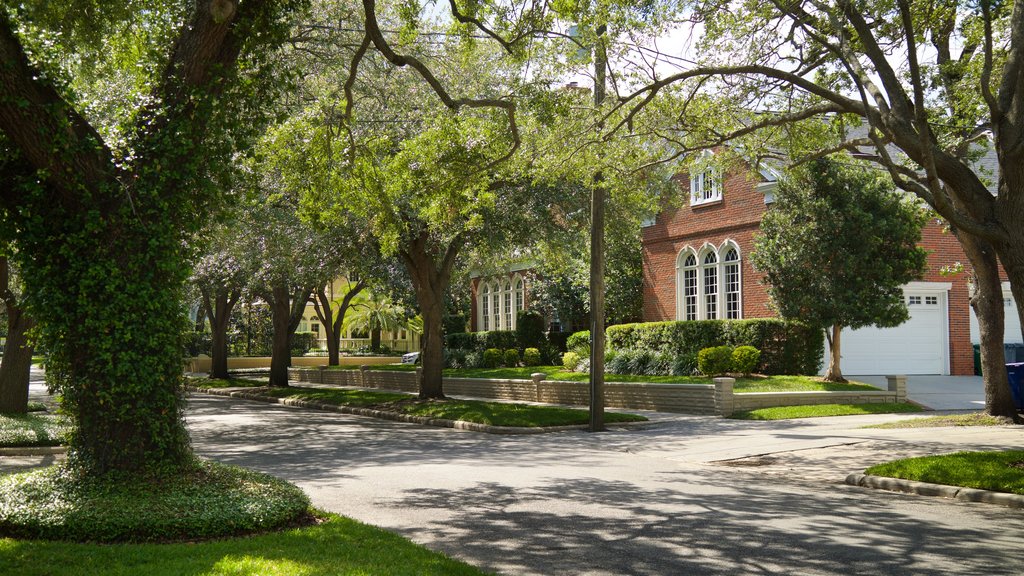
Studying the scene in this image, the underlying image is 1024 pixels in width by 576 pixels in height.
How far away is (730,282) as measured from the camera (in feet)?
99.1

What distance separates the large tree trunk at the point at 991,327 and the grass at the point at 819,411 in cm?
299

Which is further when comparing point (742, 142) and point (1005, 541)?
point (742, 142)

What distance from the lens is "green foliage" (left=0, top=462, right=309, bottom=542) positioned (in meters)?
6.84

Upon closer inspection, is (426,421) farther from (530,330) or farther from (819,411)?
(530,330)

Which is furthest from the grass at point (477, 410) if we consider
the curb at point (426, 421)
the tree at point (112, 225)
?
the tree at point (112, 225)

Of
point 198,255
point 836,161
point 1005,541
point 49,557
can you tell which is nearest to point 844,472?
point 1005,541

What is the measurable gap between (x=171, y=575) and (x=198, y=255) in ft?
13.0

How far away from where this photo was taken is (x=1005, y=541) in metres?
7.57

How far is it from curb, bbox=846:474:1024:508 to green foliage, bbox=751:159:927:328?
1220 centimetres

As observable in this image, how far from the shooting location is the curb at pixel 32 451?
1373 centimetres

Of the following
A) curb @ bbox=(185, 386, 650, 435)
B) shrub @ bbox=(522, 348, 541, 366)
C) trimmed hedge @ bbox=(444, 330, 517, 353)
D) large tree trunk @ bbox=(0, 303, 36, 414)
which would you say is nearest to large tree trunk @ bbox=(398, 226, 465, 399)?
curb @ bbox=(185, 386, 650, 435)

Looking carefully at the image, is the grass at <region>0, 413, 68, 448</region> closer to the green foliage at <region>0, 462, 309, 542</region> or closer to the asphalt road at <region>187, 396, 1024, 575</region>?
the asphalt road at <region>187, 396, 1024, 575</region>

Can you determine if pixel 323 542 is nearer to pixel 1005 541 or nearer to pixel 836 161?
pixel 1005 541

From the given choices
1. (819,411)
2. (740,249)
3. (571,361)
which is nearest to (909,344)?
(740,249)
